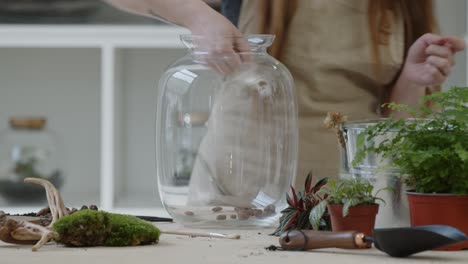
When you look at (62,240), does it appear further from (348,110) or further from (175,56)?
(175,56)

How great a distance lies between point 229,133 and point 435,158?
0.45 m

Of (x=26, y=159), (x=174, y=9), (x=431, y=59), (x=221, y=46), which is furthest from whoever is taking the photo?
(x=26, y=159)

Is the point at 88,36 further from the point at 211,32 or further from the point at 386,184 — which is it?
the point at 386,184

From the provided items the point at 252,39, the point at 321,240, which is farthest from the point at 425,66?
the point at 321,240

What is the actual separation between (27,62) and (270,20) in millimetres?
1748

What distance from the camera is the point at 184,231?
116 centimetres

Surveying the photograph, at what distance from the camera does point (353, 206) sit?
101cm

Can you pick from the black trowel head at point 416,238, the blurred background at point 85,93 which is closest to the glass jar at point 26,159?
the blurred background at point 85,93

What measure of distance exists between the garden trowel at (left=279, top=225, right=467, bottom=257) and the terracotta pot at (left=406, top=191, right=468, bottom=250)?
73 mm

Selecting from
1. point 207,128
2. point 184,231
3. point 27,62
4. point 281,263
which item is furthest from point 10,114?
point 281,263

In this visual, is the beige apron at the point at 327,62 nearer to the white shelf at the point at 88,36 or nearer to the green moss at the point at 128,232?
the green moss at the point at 128,232

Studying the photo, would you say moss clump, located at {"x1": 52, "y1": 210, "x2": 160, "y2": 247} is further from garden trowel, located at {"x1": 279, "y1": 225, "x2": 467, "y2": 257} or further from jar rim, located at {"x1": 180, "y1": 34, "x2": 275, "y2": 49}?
jar rim, located at {"x1": 180, "y1": 34, "x2": 275, "y2": 49}

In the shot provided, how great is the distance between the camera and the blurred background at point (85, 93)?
301cm

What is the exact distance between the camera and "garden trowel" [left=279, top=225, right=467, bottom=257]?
0.89 meters
